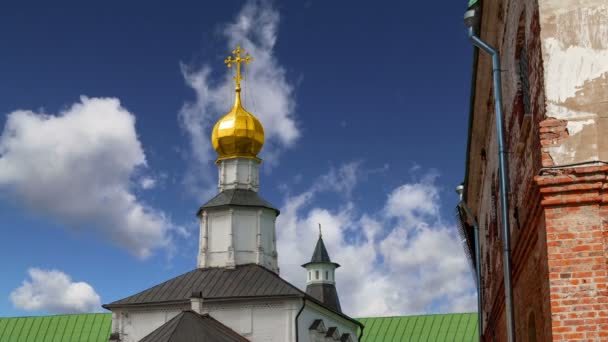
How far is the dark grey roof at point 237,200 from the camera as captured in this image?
1410 inches

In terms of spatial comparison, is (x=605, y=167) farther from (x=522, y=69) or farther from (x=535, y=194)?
(x=522, y=69)

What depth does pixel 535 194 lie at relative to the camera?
327 inches

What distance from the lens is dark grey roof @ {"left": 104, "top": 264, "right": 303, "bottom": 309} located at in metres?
32.6

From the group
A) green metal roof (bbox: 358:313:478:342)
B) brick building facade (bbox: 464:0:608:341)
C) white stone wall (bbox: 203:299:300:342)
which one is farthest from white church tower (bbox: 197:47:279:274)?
brick building facade (bbox: 464:0:608:341)

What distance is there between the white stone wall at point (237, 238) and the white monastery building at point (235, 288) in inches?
1.6

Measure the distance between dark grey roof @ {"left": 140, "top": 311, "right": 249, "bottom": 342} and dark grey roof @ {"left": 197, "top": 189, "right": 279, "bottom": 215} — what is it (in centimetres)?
588

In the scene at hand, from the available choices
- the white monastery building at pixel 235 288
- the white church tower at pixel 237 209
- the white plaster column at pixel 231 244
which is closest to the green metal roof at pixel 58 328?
the white monastery building at pixel 235 288

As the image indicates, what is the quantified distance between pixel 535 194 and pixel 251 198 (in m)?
28.4

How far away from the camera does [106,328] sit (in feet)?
151

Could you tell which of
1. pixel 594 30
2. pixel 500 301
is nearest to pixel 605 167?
pixel 594 30

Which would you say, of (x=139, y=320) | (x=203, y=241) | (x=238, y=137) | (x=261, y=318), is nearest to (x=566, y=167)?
(x=261, y=318)

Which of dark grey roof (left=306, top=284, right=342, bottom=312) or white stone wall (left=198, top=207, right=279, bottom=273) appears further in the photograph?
dark grey roof (left=306, top=284, right=342, bottom=312)

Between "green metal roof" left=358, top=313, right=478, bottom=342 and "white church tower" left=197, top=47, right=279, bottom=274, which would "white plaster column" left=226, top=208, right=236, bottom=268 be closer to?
"white church tower" left=197, top=47, right=279, bottom=274

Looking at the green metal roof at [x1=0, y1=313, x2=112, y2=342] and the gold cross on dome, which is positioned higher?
the gold cross on dome
